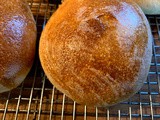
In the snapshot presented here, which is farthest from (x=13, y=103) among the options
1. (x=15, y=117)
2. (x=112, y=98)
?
(x=112, y=98)

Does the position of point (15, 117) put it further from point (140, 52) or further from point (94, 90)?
point (140, 52)

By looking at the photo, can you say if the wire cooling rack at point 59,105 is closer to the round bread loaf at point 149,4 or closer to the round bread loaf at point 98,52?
the round bread loaf at point 98,52

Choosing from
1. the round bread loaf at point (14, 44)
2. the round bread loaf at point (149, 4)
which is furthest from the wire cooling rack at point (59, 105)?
the round bread loaf at point (149, 4)

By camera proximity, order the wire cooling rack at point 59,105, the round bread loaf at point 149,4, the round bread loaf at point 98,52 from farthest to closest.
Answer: the round bread loaf at point 149,4 → the wire cooling rack at point 59,105 → the round bread loaf at point 98,52

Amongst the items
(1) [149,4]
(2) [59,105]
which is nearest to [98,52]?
(2) [59,105]

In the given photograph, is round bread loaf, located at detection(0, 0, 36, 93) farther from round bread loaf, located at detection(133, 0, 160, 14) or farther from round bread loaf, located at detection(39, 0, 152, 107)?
round bread loaf, located at detection(133, 0, 160, 14)

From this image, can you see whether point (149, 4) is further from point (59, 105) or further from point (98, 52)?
point (59, 105)
